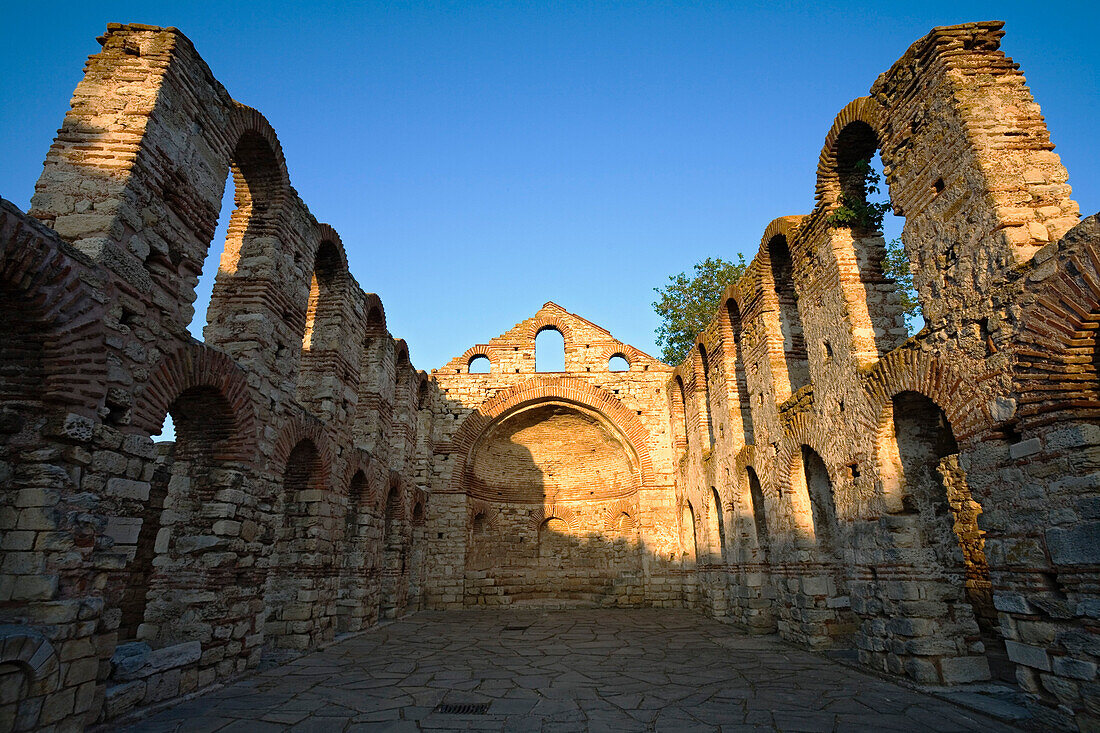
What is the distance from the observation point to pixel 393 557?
1330 cm

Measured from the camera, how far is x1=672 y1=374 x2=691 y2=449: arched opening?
17547 millimetres

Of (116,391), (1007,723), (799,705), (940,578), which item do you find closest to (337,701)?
(116,391)

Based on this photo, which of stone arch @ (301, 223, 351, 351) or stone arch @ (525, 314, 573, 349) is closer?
stone arch @ (301, 223, 351, 351)

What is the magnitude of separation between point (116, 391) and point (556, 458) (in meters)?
16.0

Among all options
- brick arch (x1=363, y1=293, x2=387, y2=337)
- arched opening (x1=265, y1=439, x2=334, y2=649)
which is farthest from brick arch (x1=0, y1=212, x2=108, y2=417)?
brick arch (x1=363, y1=293, x2=387, y2=337)

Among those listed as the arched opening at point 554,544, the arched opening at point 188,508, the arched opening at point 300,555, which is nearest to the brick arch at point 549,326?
the arched opening at point 554,544

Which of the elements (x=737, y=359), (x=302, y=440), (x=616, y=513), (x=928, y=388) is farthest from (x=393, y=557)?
(x=928, y=388)

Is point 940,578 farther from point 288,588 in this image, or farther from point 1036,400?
point 288,588

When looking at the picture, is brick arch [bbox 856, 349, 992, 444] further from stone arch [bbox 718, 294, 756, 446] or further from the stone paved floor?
stone arch [bbox 718, 294, 756, 446]

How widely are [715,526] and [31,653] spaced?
1295 centimetres

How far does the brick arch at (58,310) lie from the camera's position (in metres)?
4.06

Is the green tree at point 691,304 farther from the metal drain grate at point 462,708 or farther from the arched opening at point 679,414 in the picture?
the metal drain grate at point 462,708

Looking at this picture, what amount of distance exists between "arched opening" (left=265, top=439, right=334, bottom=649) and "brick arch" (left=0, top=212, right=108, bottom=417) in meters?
3.97

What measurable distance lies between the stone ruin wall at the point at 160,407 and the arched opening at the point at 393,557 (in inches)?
82.2
